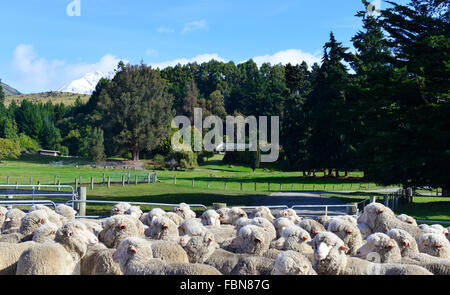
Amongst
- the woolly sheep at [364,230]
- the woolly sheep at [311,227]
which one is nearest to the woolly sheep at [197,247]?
the woolly sheep at [311,227]

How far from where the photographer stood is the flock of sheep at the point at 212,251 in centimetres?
606

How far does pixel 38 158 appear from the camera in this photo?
8738 cm

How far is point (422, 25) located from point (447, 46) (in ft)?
19.7

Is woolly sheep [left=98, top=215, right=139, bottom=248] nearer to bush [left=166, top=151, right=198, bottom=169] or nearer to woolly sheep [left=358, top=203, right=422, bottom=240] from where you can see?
woolly sheep [left=358, top=203, right=422, bottom=240]

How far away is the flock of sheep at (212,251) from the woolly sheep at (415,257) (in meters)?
0.01

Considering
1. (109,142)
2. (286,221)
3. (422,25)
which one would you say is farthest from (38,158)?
(286,221)

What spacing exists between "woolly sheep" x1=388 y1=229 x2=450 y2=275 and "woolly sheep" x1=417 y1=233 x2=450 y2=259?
1.49 feet

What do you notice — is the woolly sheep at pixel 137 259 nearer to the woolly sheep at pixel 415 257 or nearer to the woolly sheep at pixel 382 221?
the woolly sheep at pixel 415 257

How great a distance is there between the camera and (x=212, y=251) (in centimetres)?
754

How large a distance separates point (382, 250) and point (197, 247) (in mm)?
2726

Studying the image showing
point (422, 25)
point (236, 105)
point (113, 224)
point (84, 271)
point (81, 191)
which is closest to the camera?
point (84, 271)

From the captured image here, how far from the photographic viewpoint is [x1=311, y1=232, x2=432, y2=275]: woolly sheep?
605 centimetres

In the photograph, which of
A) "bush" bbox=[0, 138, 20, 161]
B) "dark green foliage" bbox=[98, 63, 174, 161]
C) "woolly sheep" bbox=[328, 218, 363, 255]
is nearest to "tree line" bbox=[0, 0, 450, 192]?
"dark green foliage" bbox=[98, 63, 174, 161]
